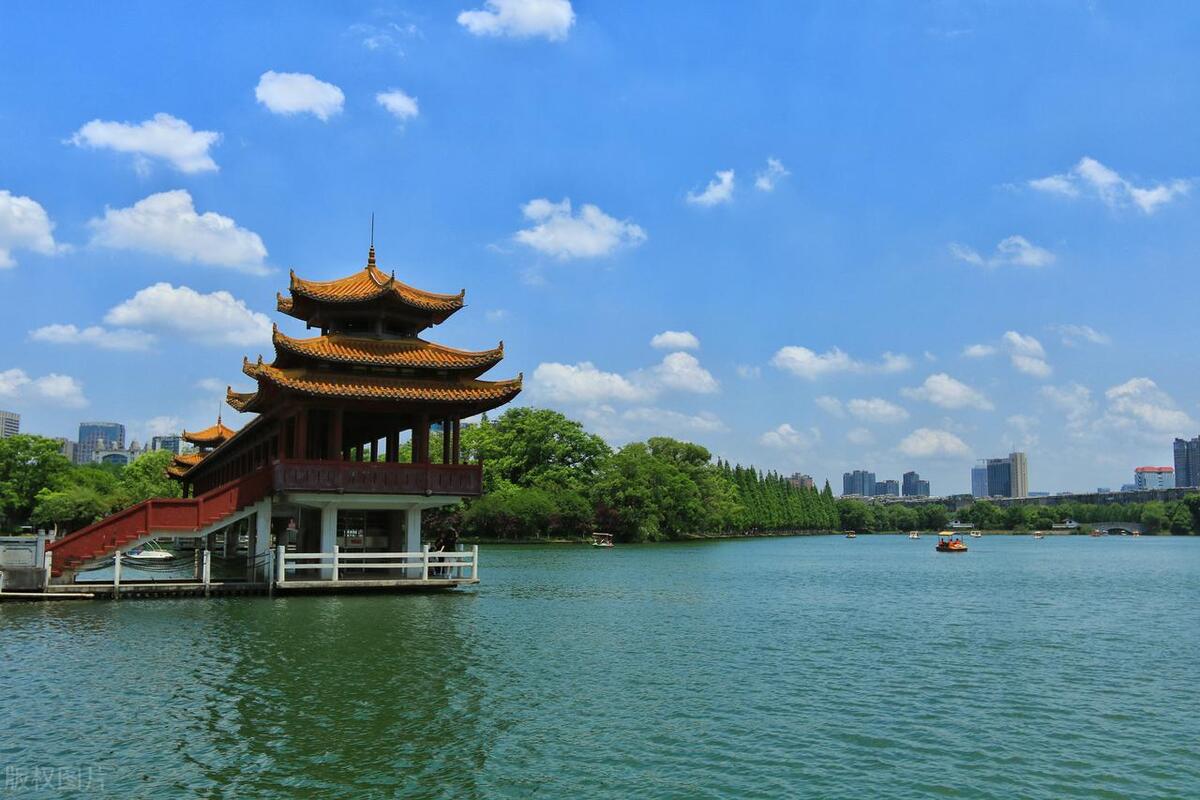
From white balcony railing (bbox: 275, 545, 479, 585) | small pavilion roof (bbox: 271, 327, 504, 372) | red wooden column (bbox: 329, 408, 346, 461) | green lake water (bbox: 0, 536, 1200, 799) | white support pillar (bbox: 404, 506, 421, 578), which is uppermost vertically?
small pavilion roof (bbox: 271, 327, 504, 372)

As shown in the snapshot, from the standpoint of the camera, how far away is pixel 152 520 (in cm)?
3156

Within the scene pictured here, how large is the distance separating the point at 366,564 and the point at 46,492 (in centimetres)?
6911

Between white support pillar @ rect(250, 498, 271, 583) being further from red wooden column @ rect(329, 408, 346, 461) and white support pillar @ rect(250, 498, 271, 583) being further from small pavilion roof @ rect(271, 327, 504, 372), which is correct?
small pavilion roof @ rect(271, 327, 504, 372)

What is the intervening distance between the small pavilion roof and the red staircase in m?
4.56

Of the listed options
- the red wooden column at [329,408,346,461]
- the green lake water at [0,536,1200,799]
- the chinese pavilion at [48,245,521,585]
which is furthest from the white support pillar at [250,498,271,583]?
the green lake water at [0,536,1200,799]

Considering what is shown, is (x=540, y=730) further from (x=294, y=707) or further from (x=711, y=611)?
(x=711, y=611)

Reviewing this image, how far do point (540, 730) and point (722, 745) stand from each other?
9.83 ft

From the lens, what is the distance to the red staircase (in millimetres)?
30672

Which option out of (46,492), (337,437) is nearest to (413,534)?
(337,437)

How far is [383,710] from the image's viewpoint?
53.8 ft

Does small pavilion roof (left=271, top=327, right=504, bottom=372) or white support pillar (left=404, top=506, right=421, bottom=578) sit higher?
small pavilion roof (left=271, top=327, right=504, bottom=372)

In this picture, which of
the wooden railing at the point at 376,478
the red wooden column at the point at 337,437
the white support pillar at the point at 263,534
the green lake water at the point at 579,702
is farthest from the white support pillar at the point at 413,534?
the white support pillar at the point at 263,534

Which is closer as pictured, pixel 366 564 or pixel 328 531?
pixel 366 564

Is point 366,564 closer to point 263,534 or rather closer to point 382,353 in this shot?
point 263,534
